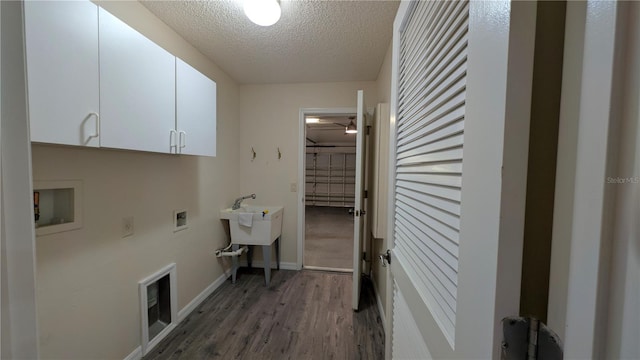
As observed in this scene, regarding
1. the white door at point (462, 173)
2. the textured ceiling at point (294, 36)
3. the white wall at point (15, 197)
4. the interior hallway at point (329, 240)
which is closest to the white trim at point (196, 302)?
the interior hallway at point (329, 240)

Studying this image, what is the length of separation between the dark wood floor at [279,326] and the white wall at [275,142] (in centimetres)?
69

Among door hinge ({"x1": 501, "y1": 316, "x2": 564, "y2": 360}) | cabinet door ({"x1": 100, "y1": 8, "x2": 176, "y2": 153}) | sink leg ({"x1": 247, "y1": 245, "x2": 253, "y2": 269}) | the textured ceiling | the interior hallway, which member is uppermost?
the textured ceiling

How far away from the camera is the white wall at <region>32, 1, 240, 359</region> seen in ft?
3.96

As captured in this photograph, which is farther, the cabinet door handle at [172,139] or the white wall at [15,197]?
the cabinet door handle at [172,139]

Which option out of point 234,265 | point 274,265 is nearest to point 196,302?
point 234,265

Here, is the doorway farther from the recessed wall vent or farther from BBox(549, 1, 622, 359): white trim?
BBox(549, 1, 622, 359): white trim

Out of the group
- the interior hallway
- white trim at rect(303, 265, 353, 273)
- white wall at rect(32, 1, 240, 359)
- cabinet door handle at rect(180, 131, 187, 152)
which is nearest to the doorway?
the interior hallway

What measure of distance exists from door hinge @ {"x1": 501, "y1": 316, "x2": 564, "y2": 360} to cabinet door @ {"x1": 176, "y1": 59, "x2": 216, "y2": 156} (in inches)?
73.9

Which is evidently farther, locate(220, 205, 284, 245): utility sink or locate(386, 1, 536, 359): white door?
locate(220, 205, 284, 245): utility sink

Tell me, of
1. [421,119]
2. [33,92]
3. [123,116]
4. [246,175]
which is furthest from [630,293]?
[246,175]

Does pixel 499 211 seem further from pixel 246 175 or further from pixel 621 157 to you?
pixel 246 175

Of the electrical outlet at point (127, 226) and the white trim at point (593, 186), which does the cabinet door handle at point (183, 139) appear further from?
the white trim at point (593, 186)

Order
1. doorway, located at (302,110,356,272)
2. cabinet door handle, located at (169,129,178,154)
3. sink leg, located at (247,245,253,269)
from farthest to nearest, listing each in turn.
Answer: doorway, located at (302,110,356,272) → sink leg, located at (247,245,253,269) → cabinet door handle, located at (169,129,178,154)

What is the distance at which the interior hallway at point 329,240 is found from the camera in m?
3.52
